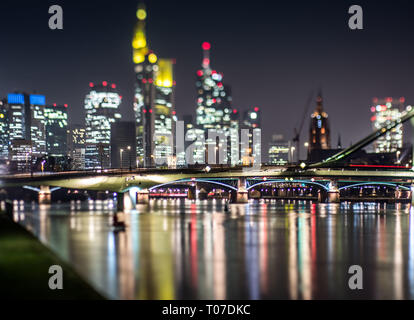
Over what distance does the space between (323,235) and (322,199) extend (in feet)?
397

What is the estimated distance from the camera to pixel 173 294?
29.3 meters

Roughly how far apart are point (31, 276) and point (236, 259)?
16606 millimetres

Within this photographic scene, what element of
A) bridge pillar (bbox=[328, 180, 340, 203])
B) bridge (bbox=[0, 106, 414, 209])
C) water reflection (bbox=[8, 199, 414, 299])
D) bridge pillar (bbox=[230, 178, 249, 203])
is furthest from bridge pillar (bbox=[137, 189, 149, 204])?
water reflection (bbox=[8, 199, 414, 299])

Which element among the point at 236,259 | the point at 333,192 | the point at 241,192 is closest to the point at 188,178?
the point at 241,192

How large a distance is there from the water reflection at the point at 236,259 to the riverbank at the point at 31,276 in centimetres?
181

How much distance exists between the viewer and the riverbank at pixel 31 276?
2598 cm

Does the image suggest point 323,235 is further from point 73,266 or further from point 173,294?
point 173,294

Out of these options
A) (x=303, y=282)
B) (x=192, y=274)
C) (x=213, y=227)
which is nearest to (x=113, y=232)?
(x=213, y=227)

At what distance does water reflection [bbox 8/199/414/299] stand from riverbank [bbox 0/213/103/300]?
5.94ft

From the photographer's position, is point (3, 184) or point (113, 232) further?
point (3, 184)

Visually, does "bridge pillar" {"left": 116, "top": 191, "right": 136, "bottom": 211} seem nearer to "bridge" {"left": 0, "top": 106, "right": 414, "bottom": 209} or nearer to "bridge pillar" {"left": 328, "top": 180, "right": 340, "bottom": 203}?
"bridge" {"left": 0, "top": 106, "right": 414, "bottom": 209}

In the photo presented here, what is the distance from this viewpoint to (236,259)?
4203 centimetres

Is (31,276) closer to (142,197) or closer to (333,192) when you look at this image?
(142,197)
